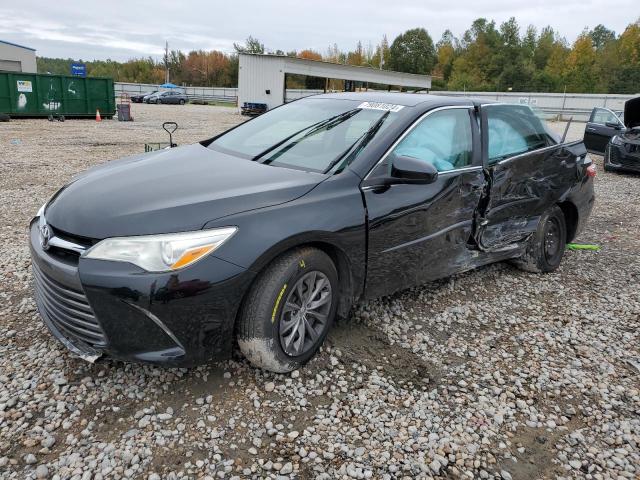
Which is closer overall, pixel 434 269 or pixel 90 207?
pixel 90 207

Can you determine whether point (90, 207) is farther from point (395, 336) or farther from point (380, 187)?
point (395, 336)

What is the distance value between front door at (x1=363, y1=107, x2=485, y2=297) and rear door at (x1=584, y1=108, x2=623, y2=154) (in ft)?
34.1

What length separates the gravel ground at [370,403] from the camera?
7.67 ft

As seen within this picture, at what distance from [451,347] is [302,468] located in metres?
1.54

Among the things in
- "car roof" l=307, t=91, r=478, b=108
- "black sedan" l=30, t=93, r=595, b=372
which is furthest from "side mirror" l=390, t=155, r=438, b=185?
"car roof" l=307, t=91, r=478, b=108

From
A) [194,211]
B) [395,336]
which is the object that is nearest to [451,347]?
[395,336]

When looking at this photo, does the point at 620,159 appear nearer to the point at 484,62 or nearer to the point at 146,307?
the point at 146,307

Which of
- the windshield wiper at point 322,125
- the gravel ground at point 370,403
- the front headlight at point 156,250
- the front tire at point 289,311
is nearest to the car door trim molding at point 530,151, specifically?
the gravel ground at point 370,403

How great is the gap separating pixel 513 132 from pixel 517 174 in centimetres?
41

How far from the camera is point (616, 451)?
2.54 metres

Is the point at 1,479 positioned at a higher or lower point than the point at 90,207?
lower

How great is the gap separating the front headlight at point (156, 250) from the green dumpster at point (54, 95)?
21.9m

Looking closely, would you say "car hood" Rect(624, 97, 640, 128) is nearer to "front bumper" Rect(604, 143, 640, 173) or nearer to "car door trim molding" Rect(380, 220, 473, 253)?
"front bumper" Rect(604, 143, 640, 173)

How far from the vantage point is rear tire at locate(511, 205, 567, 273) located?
4.70 metres
